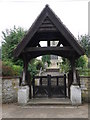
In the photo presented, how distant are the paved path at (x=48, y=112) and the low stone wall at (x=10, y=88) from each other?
140 cm

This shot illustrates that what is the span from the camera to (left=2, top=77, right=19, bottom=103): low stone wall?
9594 mm

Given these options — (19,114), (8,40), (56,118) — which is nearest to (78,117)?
(56,118)

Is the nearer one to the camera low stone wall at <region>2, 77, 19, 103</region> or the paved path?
the paved path

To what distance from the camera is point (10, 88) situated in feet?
31.6

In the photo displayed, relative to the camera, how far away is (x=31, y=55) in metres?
10.4

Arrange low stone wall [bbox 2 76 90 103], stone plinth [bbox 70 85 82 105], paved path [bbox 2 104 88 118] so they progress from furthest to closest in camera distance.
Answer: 1. low stone wall [bbox 2 76 90 103]
2. stone plinth [bbox 70 85 82 105]
3. paved path [bbox 2 104 88 118]

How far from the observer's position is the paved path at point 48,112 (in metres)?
6.83

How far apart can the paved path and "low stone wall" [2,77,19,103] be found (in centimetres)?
140

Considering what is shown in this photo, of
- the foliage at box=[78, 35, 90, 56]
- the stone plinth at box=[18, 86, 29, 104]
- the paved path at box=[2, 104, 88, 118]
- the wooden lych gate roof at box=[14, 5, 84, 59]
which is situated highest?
the foliage at box=[78, 35, 90, 56]

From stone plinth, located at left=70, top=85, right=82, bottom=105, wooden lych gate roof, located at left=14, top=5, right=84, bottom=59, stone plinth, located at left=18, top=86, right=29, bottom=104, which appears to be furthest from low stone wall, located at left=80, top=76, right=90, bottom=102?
stone plinth, located at left=18, top=86, right=29, bottom=104

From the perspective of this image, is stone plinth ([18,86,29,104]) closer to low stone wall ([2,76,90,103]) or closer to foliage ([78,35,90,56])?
low stone wall ([2,76,90,103])

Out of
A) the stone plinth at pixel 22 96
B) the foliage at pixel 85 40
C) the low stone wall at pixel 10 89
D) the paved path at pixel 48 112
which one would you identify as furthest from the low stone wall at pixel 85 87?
the foliage at pixel 85 40

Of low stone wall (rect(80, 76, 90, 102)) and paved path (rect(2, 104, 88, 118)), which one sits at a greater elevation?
low stone wall (rect(80, 76, 90, 102))

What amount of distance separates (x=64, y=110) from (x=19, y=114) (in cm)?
180
